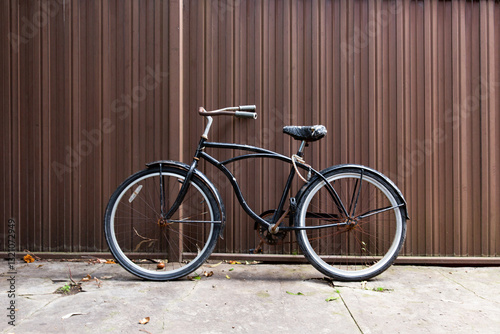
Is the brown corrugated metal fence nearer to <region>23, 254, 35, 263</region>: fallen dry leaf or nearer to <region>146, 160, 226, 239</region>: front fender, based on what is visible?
<region>23, 254, 35, 263</region>: fallen dry leaf

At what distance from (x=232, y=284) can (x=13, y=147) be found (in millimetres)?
2194

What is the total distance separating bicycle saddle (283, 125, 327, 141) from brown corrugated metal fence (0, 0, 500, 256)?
370 millimetres

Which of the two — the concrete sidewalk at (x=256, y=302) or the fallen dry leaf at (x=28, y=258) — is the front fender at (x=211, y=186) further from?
the fallen dry leaf at (x=28, y=258)

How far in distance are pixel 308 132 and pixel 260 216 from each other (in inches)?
27.9

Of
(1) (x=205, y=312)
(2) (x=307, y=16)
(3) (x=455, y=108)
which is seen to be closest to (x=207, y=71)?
(2) (x=307, y=16)

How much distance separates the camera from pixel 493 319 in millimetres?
1895

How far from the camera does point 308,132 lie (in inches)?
101

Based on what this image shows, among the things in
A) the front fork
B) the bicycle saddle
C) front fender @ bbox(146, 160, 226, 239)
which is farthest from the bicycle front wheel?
the front fork

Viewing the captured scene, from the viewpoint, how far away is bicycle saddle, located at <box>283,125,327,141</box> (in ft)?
8.36

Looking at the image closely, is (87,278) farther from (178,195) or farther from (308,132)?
(308,132)

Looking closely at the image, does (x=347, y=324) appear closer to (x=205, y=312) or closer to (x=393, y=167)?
(x=205, y=312)

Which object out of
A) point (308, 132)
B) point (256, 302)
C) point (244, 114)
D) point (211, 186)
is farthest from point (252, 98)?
point (256, 302)

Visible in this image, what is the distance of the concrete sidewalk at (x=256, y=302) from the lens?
180cm

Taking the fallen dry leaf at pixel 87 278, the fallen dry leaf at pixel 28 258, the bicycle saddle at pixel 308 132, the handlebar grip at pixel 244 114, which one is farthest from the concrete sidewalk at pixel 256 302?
the handlebar grip at pixel 244 114
